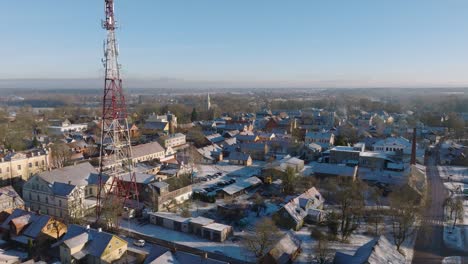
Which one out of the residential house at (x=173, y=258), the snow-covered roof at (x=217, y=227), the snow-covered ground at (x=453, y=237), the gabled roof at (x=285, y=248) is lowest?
the snow-covered ground at (x=453, y=237)

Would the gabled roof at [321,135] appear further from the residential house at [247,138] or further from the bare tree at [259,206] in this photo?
the bare tree at [259,206]

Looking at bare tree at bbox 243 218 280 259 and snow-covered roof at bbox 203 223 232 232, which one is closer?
bare tree at bbox 243 218 280 259

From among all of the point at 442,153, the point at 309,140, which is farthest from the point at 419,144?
the point at 309,140

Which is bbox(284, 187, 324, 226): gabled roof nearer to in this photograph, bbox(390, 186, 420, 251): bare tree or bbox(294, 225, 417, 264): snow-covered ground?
bbox(294, 225, 417, 264): snow-covered ground

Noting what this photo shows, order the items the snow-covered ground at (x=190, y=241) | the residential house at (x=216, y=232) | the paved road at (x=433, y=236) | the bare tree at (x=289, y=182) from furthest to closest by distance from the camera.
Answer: the bare tree at (x=289, y=182) < the residential house at (x=216, y=232) < the snow-covered ground at (x=190, y=241) < the paved road at (x=433, y=236)

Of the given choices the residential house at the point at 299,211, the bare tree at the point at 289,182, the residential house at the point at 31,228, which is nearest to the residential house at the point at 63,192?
the residential house at the point at 31,228

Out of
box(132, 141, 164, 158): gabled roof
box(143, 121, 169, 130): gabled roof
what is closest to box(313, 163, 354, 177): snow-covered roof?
box(132, 141, 164, 158): gabled roof

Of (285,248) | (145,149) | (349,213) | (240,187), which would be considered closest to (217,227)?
(285,248)

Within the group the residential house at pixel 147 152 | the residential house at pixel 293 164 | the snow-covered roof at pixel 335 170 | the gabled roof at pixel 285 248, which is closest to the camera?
the gabled roof at pixel 285 248
